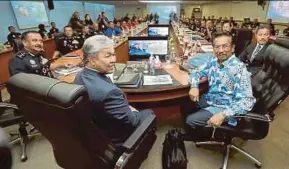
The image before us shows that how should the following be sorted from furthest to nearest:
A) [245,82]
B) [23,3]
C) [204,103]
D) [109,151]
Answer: [23,3], [204,103], [245,82], [109,151]

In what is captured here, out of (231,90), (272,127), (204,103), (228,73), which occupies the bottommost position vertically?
(272,127)

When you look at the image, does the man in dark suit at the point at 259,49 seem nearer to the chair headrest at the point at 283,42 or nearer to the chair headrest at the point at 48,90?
the chair headrest at the point at 283,42

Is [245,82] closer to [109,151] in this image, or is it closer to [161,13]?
[109,151]

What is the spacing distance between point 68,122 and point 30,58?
1.58m

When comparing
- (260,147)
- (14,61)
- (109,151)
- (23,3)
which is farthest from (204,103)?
(23,3)

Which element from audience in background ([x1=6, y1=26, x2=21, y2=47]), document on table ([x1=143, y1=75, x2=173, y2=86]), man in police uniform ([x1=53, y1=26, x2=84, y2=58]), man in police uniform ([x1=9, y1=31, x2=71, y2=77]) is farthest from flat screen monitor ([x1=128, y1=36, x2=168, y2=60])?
audience in background ([x1=6, y1=26, x2=21, y2=47])

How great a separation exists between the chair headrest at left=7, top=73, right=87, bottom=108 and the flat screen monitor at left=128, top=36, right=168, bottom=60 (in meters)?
1.99

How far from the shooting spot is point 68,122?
2.56 feet

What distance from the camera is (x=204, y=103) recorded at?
72.6 inches

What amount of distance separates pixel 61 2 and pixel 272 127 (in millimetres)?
9753

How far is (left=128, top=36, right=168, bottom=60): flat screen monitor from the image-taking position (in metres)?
2.71

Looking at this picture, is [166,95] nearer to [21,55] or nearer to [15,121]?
[15,121]

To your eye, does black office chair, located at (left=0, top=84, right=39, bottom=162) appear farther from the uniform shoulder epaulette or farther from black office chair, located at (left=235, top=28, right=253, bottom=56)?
black office chair, located at (left=235, top=28, right=253, bottom=56)

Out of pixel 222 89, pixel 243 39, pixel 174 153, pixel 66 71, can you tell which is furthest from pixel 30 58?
pixel 243 39
